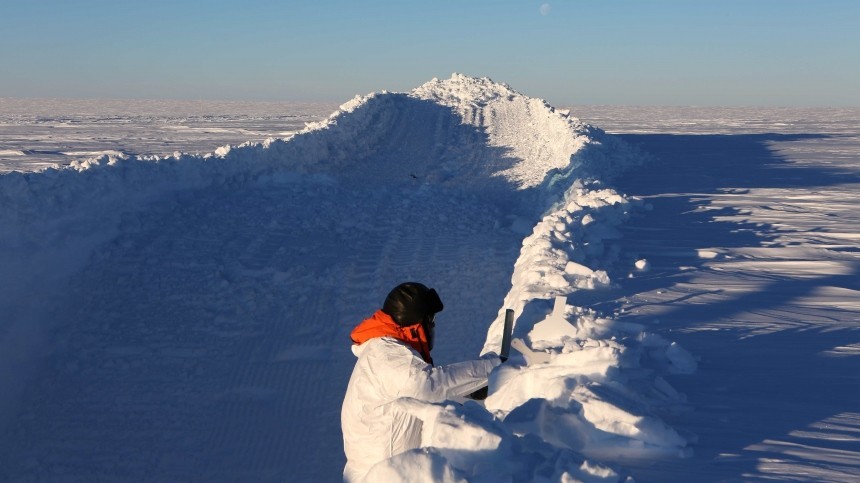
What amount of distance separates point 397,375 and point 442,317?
5924 mm

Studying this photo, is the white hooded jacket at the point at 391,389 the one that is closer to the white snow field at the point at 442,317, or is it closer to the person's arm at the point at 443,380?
the person's arm at the point at 443,380

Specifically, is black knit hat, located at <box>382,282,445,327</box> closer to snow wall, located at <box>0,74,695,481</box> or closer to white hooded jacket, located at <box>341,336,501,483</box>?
white hooded jacket, located at <box>341,336,501,483</box>

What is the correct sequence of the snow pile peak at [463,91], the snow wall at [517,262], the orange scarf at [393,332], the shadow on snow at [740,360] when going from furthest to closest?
the snow pile peak at [463,91]
the shadow on snow at [740,360]
the orange scarf at [393,332]
the snow wall at [517,262]

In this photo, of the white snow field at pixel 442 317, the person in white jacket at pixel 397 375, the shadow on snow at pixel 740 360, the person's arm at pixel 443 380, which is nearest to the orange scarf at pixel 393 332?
the person in white jacket at pixel 397 375

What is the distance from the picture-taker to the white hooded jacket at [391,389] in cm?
320

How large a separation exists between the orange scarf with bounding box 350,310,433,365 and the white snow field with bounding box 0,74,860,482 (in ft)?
0.93

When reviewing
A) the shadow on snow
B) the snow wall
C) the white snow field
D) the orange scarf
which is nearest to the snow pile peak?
the snow wall

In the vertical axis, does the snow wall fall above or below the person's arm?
below

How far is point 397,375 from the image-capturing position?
321 cm

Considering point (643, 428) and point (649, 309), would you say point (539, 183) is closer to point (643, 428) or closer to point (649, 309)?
point (649, 309)

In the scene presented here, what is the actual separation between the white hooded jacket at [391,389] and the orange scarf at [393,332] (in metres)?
0.04

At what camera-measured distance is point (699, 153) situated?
24469 millimetres

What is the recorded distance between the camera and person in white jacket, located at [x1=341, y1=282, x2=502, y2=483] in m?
3.21

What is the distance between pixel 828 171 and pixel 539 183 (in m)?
6.27
